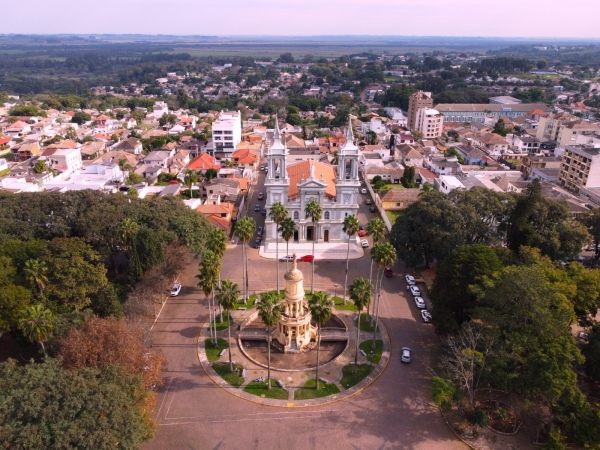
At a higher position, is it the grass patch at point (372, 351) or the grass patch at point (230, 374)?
the grass patch at point (372, 351)

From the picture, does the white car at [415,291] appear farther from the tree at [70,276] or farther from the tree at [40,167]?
the tree at [40,167]

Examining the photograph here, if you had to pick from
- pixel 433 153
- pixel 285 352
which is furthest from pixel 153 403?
pixel 433 153

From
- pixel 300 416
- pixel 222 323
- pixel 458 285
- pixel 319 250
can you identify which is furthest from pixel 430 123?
pixel 300 416

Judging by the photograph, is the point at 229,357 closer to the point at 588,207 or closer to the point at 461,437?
the point at 461,437

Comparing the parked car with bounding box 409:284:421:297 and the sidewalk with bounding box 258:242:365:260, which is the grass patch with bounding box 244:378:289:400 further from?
the sidewalk with bounding box 258:242:365:260

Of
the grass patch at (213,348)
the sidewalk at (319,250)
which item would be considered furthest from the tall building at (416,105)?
the grass patch at (213,348)

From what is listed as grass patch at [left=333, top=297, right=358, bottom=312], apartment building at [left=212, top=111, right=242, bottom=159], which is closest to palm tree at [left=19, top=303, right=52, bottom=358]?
grass patch at [left=333, top=297, right=358, bottom=312]

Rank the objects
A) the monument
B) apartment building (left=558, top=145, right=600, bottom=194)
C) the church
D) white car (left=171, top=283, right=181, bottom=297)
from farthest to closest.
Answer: apartment building (left=558, top=145, right=600, bottom=194) < the church < white car (left=171, top=283, right=181, bottom=297) < the monument
